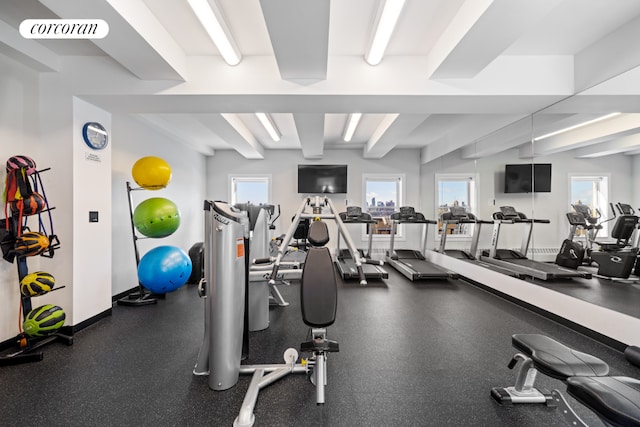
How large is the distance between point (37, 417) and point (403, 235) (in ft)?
22.7

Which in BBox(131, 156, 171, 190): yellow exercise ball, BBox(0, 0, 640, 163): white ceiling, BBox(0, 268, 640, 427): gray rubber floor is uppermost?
BBox(0, 0, 640, 163): white ceiling

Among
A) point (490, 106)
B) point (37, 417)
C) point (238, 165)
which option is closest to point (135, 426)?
point (37, 417)

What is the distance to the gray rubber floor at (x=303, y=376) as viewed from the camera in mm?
1768

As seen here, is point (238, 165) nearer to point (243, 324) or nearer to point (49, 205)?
point (49, 205)

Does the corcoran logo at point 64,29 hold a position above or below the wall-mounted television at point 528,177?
above

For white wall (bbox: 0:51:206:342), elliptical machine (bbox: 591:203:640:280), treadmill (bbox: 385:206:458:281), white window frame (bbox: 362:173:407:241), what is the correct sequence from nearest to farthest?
white wall (bbox: 0:51:206:342), elliptical machine (bbox: 591:203:640:280), treadmill (bbox: 385:206:458:281), white window frame (bbox: 362:173:407:241)

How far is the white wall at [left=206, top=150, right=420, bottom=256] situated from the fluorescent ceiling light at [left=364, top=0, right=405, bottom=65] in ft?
14.1

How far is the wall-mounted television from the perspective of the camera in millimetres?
3973

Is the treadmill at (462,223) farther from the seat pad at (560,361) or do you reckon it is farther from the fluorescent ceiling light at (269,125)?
the fluorescent ceiling light at (269,125)

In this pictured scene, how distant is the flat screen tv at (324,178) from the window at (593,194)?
433 cm

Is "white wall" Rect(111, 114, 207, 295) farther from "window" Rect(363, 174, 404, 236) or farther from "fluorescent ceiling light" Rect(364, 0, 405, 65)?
"window" Rect(363, 174, 404, 236)

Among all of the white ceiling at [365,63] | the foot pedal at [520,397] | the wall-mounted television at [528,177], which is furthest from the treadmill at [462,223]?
the foot pedal at [520,397]

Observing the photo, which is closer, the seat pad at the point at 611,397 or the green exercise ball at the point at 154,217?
the seat pad at the point at 611,397

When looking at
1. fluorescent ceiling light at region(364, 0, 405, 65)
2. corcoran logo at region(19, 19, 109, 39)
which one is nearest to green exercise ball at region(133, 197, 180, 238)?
corcoran logo at region(19, 19, 109, 39)
